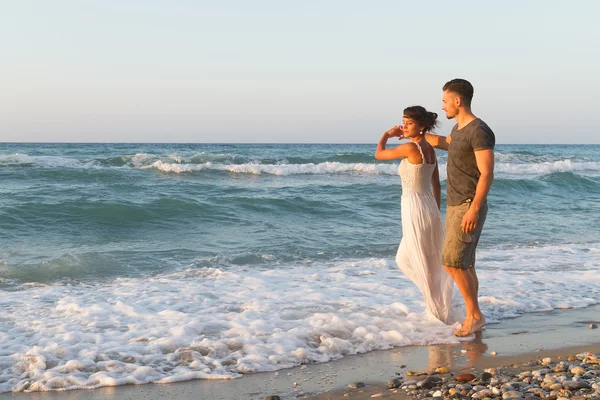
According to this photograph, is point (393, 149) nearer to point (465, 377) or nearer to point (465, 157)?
point (465, 157)

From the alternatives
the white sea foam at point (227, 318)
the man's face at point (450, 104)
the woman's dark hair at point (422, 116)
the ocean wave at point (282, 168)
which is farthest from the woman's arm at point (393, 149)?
the ocean wave at point (282, 168)

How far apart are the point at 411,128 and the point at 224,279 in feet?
10.6

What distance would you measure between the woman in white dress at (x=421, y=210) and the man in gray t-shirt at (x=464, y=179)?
195mm

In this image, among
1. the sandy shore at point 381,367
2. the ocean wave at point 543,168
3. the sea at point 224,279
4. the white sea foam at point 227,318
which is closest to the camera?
the sandy shore at point 381,367

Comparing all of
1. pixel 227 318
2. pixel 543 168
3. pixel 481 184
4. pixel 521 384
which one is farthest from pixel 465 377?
pixel 543 168

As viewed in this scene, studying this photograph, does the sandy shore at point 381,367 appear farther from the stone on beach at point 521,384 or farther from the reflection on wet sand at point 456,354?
the stone on beach at point 521,384

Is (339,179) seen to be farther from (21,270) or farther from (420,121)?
(420,121)

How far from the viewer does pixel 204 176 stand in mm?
22922

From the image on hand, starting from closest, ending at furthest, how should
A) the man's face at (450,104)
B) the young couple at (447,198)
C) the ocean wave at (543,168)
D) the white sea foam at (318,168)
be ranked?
the young couple at (447,198), the man's face at (450,104), the white sea foam at (318,168), the ocean wave at (543,168)

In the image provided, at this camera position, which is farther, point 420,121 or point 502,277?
point 502,277

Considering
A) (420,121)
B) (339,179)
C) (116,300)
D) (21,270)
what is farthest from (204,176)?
(420,121)

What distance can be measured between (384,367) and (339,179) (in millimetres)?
18564

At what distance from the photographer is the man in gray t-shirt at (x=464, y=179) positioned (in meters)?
4.81

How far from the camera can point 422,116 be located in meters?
5.19
